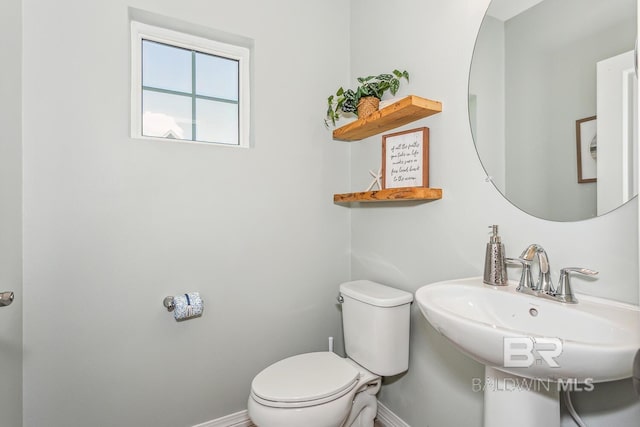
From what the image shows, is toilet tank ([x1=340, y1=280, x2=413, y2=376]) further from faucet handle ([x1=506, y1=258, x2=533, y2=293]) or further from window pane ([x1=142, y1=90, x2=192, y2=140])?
window pane ([x1=142, y1=90, x2=192, y2=140])

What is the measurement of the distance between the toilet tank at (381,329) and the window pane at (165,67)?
1.40 m

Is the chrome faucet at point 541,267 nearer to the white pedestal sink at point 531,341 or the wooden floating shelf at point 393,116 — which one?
the white pedestal sink at point 531,341

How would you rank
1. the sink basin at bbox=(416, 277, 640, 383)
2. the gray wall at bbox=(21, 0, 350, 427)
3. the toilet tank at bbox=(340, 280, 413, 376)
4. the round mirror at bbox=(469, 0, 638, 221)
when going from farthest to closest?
the toilet tank at bbox=(340, 280, 413, 376) < the gray wall at bbox=(21, 0, 350, 427) < the round mirror at bbox=(469, 0, 638, 221) < the sink basin at bbox=(416, 277, 640, 383)

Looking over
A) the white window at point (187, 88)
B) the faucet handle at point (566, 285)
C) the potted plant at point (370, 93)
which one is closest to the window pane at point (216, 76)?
the white window at point (187, 88)

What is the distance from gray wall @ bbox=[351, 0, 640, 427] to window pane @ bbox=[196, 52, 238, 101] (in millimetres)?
766

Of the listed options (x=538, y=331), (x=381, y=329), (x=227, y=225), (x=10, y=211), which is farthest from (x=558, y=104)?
(x=10, y=211)

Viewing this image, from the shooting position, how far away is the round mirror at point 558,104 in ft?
2.94

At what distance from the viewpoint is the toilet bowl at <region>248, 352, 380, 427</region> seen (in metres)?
1.22

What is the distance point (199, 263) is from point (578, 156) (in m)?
1.56

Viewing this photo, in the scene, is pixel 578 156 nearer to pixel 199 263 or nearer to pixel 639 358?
pixel 639 358

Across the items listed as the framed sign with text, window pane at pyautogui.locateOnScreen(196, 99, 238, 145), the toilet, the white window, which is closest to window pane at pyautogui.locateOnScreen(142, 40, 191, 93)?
the white window

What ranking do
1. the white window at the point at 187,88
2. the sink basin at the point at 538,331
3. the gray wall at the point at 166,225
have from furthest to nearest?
the white window at the point at 187,88 → the gray wall at the point at 166,225 → the sink basin at the point at 538,331

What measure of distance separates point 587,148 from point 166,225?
163 centimetres

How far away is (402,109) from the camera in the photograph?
4.54 feet
